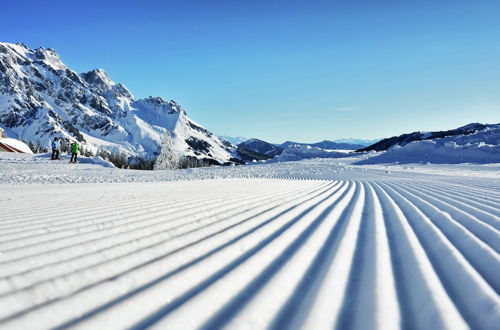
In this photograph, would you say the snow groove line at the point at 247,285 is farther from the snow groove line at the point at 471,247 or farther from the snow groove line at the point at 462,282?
the snow groove line at the point at 471,247

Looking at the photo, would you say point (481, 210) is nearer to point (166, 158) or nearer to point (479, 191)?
point (479, 191)

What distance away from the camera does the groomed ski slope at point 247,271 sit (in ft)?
5.25

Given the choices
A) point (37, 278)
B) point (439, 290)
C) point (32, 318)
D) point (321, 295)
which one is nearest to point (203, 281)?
point (321, 295)

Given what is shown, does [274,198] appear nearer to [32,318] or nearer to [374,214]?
[374,214]

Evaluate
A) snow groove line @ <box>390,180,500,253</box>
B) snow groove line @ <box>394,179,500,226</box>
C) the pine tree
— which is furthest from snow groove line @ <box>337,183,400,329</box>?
the pine tree

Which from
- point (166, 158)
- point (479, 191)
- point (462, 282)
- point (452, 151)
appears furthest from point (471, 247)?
point (166, 158)

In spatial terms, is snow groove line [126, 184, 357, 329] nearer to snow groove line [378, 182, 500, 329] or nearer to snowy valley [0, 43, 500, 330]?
snowy valley [0, 43, 500, 330]

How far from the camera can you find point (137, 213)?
418 cm

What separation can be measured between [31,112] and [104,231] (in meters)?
224

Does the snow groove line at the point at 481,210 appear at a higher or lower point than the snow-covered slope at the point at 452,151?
lower

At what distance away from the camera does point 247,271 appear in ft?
7.30

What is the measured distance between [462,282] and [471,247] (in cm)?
90

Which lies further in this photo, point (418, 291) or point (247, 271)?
point (247, 271)

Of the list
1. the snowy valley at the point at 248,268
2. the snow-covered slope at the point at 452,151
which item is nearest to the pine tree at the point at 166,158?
the snow-covered slope at the point at 452,151
